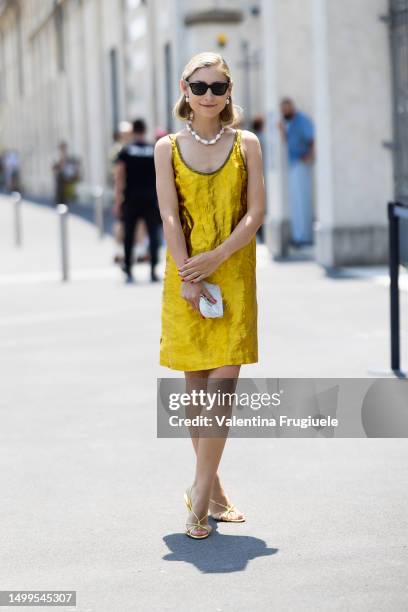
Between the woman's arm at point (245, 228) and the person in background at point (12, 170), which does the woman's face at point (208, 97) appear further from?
the person in background at point (12, 170)

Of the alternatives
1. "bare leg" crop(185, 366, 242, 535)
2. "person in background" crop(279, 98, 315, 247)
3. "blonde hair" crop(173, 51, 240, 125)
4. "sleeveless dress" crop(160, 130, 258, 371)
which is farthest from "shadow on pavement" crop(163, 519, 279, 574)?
"person in background" crop(279, 98, 315, 247)

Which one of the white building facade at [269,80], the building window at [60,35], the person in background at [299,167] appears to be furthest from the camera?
the building window at [60,35]

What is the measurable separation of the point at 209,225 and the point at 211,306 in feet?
1.02

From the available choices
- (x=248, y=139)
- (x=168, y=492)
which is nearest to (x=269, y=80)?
(x=168, y=492)

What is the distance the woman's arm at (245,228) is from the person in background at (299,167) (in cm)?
1254

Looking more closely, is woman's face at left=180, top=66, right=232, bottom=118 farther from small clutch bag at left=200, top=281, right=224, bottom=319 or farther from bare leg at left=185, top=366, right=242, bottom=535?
bare leg at left=185, top=366, right=242, bottom=535

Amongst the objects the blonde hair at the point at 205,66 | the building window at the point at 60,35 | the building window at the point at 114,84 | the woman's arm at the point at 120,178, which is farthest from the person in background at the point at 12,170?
the blonde hair at the point at 205,66

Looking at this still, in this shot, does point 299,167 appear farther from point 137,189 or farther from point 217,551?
point 217,551

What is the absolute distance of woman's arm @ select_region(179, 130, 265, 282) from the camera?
472cm

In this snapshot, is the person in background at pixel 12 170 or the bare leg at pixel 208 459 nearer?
the bare leg at pixel 208 459

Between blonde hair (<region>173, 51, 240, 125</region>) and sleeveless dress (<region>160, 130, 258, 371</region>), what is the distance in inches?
4.4

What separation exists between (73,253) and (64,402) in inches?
478

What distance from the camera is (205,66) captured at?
4766 millimetres

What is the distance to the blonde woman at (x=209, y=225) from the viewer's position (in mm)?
4793
